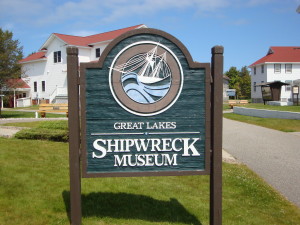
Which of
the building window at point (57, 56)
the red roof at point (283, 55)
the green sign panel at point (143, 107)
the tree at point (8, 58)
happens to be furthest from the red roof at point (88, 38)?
the green sign panel at point (143, 107)

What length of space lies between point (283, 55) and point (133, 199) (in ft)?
148

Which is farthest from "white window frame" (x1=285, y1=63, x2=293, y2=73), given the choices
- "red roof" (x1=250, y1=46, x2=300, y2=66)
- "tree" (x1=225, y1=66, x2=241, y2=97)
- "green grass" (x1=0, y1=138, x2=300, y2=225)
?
"green grass" (x1=0, y1=138, x2=300, y2=225)

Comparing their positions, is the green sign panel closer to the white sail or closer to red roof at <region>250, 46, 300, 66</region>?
the white sail

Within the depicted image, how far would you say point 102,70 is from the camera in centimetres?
379

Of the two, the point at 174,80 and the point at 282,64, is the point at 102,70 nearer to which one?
the point at 174,80

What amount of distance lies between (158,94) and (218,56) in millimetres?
844

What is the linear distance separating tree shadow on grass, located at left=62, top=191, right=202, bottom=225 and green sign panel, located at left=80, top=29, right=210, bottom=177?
1.01 meters

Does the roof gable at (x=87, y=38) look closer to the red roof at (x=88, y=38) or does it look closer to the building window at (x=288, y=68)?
the red roof at (x=88, y=38)

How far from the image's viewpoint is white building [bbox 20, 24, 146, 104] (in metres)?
38.2

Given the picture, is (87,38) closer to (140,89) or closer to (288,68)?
(288,68)

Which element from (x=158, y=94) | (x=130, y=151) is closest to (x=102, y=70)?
(x=158, y=94)

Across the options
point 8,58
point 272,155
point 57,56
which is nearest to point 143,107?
point 272,155

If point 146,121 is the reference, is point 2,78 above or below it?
above

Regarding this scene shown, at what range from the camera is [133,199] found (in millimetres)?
5285
